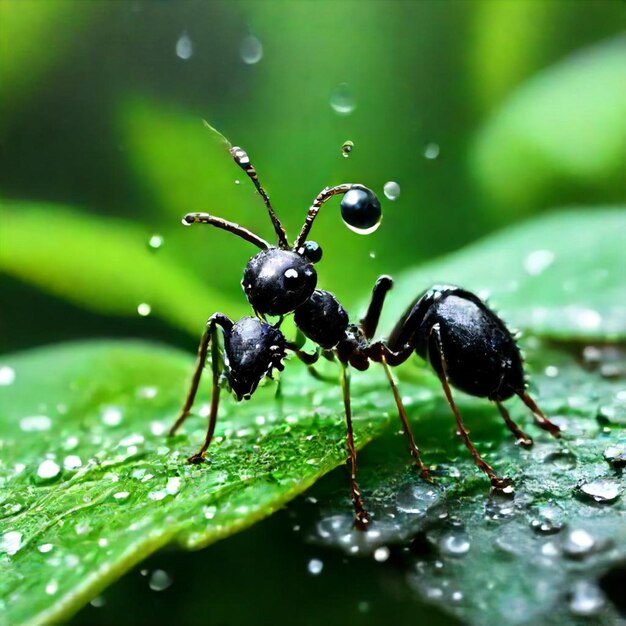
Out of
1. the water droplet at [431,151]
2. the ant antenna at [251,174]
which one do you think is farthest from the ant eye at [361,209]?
the water droplet at [431,151]

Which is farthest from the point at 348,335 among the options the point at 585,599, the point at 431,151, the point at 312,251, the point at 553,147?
the point at 553,147

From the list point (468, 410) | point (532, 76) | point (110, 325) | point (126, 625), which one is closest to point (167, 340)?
point (110, 325)

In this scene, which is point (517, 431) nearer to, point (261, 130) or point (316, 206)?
point (316, 206)

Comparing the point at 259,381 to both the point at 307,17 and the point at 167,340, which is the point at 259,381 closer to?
the point at 167,340

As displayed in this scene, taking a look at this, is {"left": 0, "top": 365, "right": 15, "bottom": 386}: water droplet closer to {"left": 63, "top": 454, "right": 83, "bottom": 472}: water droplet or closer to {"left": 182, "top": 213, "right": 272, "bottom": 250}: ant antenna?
{"left": 63, "top": 454, "right": 83, "bottom": 472}: water droplet

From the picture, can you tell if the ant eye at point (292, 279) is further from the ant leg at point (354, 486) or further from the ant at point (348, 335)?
the ant leg at point (354, 486)

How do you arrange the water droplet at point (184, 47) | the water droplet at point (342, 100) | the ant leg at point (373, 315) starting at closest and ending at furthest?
1. the ant leg at point (373, 315)
2. the water droplet at point (342, 100)
3. the water droplet at point (184, 47)
